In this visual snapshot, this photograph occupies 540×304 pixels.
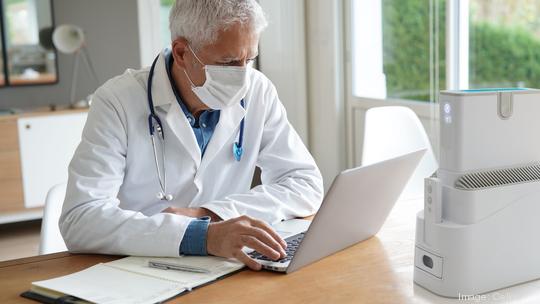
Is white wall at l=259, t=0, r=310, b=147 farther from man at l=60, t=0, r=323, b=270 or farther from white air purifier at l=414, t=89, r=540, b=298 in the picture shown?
white air purifier at l=414, t=89, r=540, b=298

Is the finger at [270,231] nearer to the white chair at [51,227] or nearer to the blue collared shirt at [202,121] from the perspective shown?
the blue collared shirt at [202,121]

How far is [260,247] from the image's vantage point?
1291 mm

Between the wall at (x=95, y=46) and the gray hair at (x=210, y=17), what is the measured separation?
10.5 ft

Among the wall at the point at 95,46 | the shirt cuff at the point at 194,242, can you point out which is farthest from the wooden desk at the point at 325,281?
the wall at the point at 95,46

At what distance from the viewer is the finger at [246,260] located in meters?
1.26

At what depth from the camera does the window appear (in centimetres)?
325

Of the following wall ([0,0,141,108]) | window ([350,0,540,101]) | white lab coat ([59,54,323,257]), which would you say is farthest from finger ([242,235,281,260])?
wall ([0,0,141,108])

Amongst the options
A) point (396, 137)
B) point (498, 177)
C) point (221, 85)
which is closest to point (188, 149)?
point (221, 85)

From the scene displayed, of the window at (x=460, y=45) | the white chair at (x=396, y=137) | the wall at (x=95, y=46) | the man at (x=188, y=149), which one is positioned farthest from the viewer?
the wall at (x=95, y=46)

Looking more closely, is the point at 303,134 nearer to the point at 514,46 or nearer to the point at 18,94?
the point at 514,46

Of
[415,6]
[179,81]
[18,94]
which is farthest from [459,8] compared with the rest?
[18,94]

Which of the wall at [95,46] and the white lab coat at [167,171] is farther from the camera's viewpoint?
the wall at [95,46]

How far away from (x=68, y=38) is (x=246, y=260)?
140 inches

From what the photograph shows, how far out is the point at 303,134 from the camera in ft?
14.4
